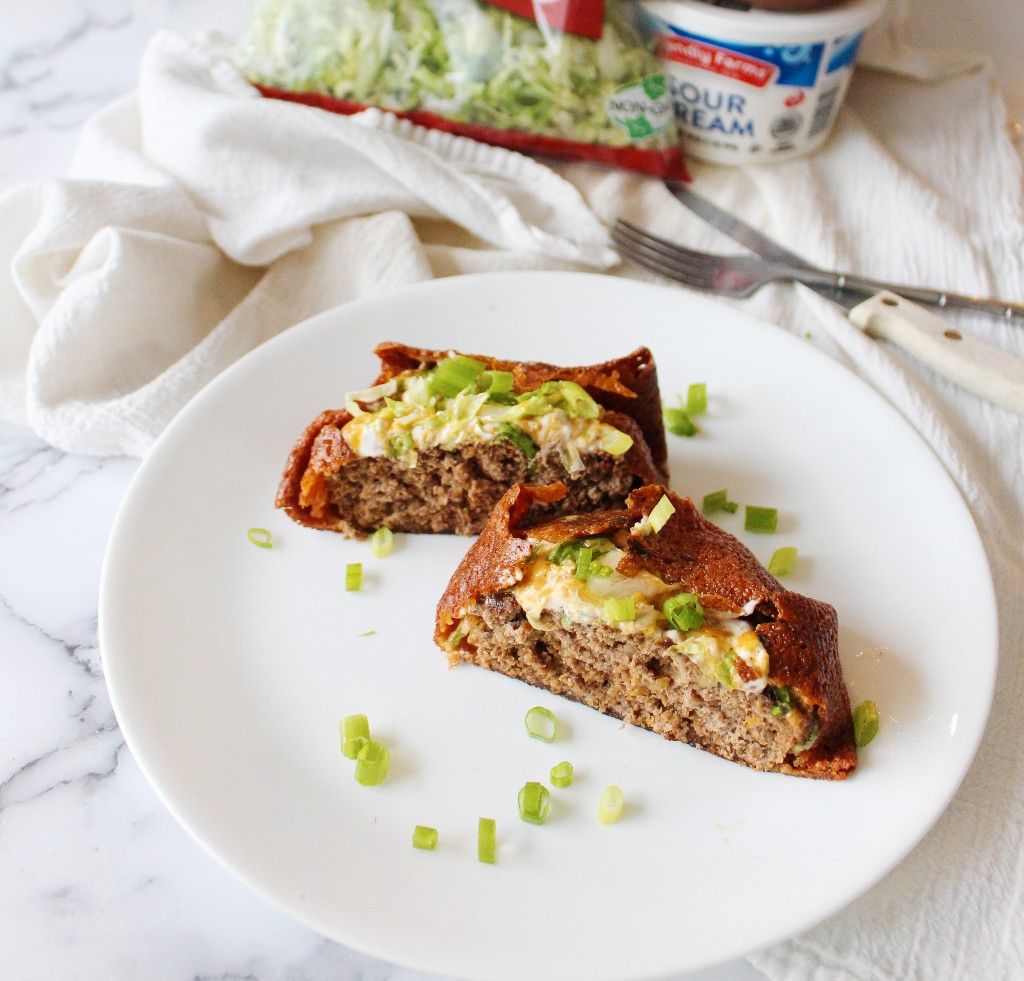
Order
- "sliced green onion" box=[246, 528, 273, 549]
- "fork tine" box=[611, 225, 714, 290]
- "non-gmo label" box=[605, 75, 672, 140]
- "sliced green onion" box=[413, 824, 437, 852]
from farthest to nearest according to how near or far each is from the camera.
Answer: "non-gmo label" box=[605, 75, 672, 140] → "fork tine" box=[611, 225, 714, 290] → "sliced green onion" box=[246, 528, 273, 549] → "sliced green onion" box=[413, 824, 437, 852]

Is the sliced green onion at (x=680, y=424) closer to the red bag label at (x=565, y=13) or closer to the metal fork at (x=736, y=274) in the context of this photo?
the metal fork at (x=736, y=274)

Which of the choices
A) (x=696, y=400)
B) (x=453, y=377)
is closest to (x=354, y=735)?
(x=453, y=377)

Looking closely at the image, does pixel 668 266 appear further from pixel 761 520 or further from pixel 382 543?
pixel 382 543

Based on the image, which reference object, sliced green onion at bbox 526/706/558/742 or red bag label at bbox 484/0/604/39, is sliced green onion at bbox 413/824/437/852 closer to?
sliced green onion at bbox 526/706/558/742

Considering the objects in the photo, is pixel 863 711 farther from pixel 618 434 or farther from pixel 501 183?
pixel 501 183

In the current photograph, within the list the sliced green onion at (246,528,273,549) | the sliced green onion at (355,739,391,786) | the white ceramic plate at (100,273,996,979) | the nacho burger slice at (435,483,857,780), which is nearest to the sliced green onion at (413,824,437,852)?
the white ceramic plate at (100,273,996,979)

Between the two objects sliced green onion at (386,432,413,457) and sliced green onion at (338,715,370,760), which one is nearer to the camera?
sliced green onion at (338,715,370,760)
